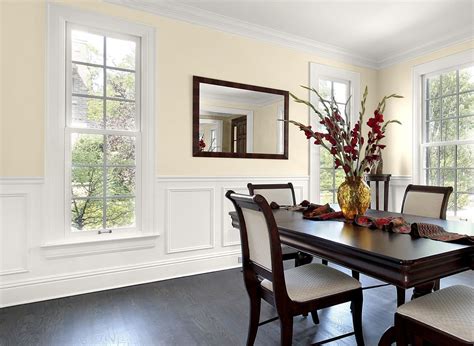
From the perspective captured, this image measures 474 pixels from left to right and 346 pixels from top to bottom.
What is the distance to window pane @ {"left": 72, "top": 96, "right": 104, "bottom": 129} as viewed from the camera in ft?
9.19

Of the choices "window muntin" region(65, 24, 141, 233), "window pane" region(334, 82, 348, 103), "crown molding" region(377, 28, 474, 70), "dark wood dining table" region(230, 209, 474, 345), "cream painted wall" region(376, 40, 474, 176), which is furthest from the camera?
"window pane" region(334, 82, 348, 103)

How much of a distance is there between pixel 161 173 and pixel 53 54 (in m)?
1.37

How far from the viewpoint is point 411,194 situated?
2.67 metres

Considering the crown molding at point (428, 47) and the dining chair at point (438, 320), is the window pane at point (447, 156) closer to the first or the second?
the crown molding at point (428, 47)

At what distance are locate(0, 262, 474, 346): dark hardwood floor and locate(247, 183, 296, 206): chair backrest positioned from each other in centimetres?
87

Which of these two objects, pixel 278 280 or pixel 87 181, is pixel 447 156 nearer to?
pixel 278 280

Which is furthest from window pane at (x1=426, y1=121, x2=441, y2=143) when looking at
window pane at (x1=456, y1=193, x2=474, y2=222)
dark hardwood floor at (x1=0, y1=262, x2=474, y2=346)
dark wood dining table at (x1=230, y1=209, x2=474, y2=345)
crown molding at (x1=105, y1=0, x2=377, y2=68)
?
dark wood dining table at (x1=230, y1=209, x2=474, y2=345)

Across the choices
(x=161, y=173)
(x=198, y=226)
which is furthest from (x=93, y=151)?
(x=198, y=226)

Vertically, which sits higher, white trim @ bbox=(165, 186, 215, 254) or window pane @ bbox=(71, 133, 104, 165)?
window pane @ bbox=(71, 133, 104, 165)

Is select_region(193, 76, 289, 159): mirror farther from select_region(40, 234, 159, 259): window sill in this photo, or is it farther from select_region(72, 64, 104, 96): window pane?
select_region(40, 234, 159, 259): window sill

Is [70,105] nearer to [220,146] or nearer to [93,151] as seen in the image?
[93,151]

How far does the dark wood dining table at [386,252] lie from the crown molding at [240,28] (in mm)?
2492

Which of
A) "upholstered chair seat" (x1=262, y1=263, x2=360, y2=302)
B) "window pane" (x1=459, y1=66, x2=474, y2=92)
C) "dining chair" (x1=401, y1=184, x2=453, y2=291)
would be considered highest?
"window pane" (x1=459, y1=66, x2=474, y2=92)

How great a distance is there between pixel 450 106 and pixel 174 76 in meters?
3.37
